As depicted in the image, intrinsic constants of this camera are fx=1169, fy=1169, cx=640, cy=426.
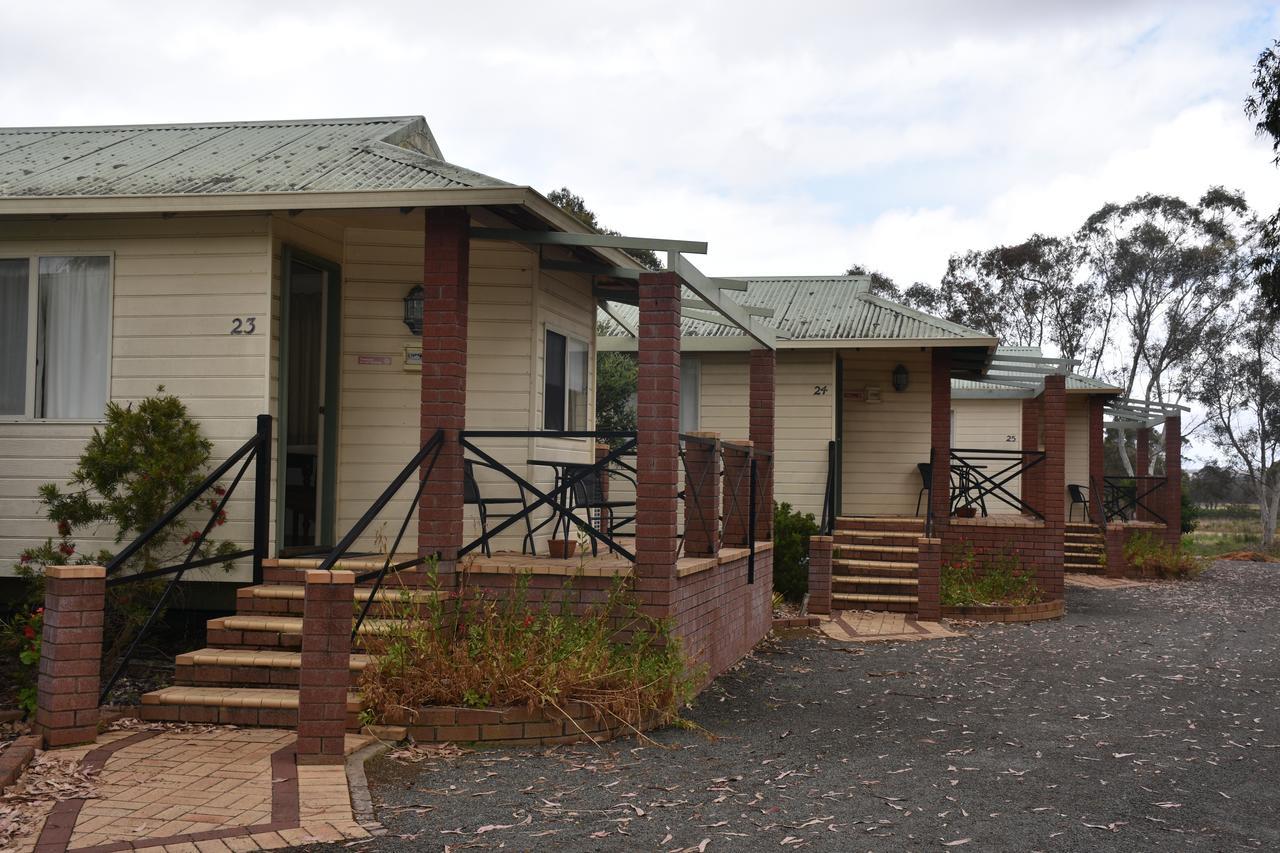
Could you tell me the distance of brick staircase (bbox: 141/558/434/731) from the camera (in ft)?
20.8

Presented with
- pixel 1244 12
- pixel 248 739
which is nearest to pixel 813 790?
pixel 248 739

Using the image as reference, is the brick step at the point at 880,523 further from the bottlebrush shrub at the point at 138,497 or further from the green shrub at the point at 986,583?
the bottlebrush shrub at the point at 138,497

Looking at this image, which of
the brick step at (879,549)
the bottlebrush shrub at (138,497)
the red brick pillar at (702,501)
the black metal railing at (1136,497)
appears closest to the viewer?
the bottlebrush shrub at (138,497)

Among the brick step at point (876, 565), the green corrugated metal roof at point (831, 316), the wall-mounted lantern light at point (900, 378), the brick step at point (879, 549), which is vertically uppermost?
the green corrugated metal roof at point (831, 316)

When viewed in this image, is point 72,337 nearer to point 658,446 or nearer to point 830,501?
point 658,446

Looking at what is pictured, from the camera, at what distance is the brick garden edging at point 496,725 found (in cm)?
612

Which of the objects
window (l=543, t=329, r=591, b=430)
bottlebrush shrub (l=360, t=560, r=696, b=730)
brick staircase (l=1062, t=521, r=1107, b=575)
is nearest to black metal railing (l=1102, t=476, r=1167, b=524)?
brick staircase (l=1062, t=521, r=1107, b=575)

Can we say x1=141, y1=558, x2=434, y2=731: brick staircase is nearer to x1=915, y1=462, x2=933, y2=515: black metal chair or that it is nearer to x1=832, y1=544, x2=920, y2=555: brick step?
x1=832, y1=544, x2=920, y2=555: brick step

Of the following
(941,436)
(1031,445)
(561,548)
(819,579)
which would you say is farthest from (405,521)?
(1031,445)

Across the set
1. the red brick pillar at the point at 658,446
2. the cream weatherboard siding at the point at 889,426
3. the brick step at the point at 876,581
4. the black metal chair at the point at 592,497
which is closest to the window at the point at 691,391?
the cream weatherboard siding at the point at 889,426

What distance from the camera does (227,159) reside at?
861 centimetres

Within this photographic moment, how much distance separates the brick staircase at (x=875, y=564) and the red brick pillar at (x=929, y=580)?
0.82 ft

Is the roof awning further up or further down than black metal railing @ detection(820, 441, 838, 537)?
further up

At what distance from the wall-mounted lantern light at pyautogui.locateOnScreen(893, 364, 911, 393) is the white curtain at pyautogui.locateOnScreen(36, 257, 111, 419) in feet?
35.5
